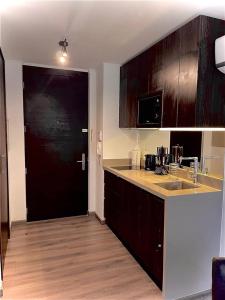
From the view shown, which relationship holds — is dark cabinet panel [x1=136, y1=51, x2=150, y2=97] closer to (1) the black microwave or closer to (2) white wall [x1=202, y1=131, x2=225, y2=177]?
(1) the black microwave

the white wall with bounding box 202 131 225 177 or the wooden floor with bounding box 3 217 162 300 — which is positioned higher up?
the white wall with bounding box 202 131 225 177

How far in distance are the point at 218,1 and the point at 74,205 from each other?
323 cm

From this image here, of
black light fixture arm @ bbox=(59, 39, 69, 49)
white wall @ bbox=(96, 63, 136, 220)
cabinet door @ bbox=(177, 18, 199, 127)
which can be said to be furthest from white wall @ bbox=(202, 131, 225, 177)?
black light fixture arm @ bbox=(59, 39, 69, 49)

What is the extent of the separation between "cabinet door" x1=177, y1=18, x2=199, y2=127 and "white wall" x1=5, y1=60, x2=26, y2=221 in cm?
232

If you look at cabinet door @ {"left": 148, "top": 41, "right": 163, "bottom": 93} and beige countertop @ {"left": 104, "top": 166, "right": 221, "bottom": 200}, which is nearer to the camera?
beige countertop @ {"left": 104, "top": 166, "right": 221, "bottom": 200}

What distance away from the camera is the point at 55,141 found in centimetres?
358

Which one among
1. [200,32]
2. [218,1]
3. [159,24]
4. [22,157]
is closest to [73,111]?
[22,157]

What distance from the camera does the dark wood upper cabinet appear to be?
6.19 feet

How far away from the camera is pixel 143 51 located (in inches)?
108

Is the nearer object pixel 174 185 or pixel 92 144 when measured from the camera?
pixel 174 185

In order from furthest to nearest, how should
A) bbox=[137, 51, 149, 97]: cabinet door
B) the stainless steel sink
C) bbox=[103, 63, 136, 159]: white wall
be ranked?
bbox=[103, 63, 136, 159]: white wall, bbox=[137, 51, 149, 97]: cabinet door, the stainless steel sink

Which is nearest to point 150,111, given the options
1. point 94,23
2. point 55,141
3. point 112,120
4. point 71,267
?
point 112,120

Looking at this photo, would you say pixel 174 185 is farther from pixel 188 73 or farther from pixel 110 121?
pixel 110 121

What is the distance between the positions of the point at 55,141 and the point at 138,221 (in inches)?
74.0
